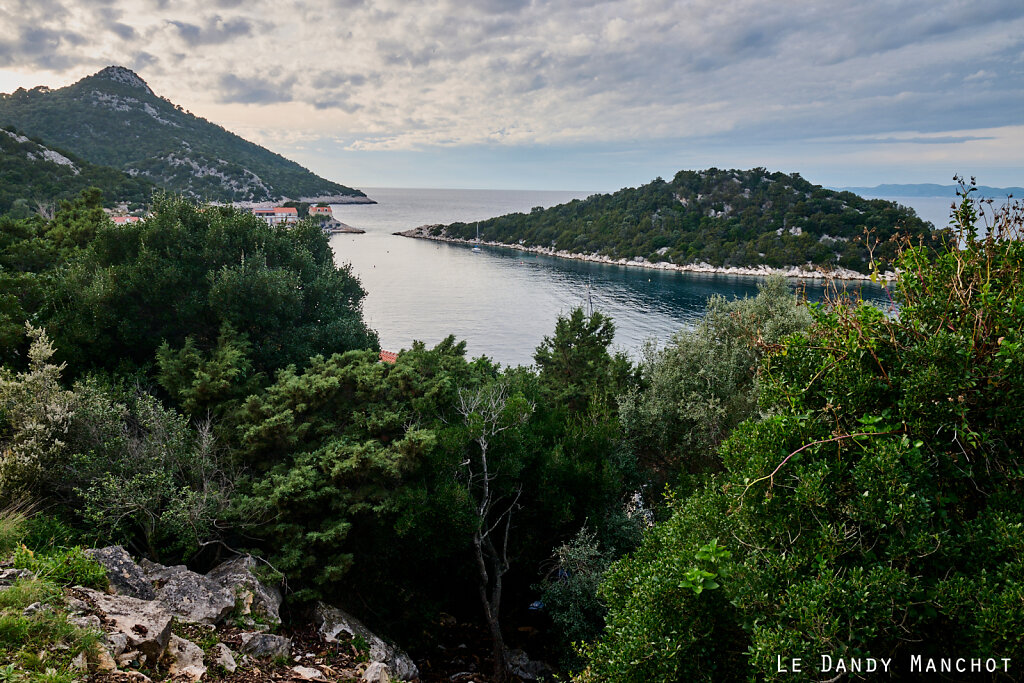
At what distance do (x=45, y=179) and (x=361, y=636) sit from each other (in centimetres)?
8059

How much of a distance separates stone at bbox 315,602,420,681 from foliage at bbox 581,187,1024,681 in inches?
247

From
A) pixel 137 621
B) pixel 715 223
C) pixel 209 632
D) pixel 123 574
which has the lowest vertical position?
pixel 209 632

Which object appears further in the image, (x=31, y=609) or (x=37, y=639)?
(x=31, y=609)

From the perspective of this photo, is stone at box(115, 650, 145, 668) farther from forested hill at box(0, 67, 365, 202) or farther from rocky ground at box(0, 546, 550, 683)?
forested hill at box(0, 67, 365, 202)

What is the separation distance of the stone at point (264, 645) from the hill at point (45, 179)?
59.3 metres

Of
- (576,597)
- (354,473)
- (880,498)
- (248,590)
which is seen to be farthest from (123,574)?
(880,498)

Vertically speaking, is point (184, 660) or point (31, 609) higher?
point (31, 609)

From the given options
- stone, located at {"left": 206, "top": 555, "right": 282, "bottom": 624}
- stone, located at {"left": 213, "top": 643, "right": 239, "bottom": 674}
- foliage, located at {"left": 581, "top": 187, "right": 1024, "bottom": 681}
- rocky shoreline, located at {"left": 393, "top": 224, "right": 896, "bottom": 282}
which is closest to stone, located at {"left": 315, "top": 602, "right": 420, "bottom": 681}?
stone, located at {"left": 206, "top": 555, "right": 282, "bottom": 624}

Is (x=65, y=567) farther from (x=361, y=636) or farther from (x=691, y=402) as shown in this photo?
(x=691, y=402)

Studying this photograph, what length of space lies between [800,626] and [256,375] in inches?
611

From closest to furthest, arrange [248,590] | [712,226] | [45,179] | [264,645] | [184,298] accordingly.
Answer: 1. [264,645]
2. [248,590]
3. [184,298]
4. [45,179]
5. [712,226]

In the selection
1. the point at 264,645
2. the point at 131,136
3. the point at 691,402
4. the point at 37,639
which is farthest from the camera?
the point at 131,136

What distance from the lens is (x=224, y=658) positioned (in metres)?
8.26

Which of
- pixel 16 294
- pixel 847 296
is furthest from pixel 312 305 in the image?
pixel 847 296
